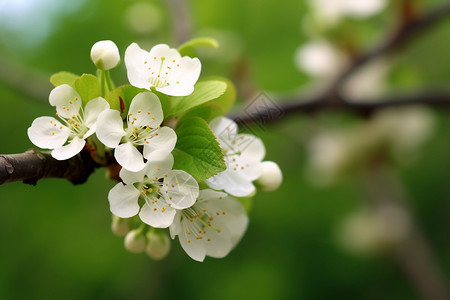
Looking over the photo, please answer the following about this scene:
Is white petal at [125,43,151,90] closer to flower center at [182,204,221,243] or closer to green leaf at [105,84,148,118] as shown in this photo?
green leaf at [105,84,148,118]

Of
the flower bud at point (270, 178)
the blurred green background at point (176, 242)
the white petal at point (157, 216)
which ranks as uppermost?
the white petal at point (157, 216)

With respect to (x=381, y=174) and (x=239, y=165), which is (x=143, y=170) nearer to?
(x=239, y=165)

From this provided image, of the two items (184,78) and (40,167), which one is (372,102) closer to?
(184,78)

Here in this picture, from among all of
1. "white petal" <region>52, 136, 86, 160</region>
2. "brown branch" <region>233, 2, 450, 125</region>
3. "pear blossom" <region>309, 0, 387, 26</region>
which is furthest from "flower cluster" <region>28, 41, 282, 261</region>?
"pear blossom" <region>309, 0, 387, 26</region>

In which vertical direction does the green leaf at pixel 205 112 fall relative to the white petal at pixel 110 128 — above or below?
below

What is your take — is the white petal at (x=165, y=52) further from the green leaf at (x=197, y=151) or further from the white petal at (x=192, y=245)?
the white petal at (x=192, y=245)

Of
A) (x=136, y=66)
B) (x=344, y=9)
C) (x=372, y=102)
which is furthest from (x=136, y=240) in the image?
(x=344, y=9)

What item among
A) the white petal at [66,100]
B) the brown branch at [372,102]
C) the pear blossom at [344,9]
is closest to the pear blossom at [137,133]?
the white petal at [66,100]
